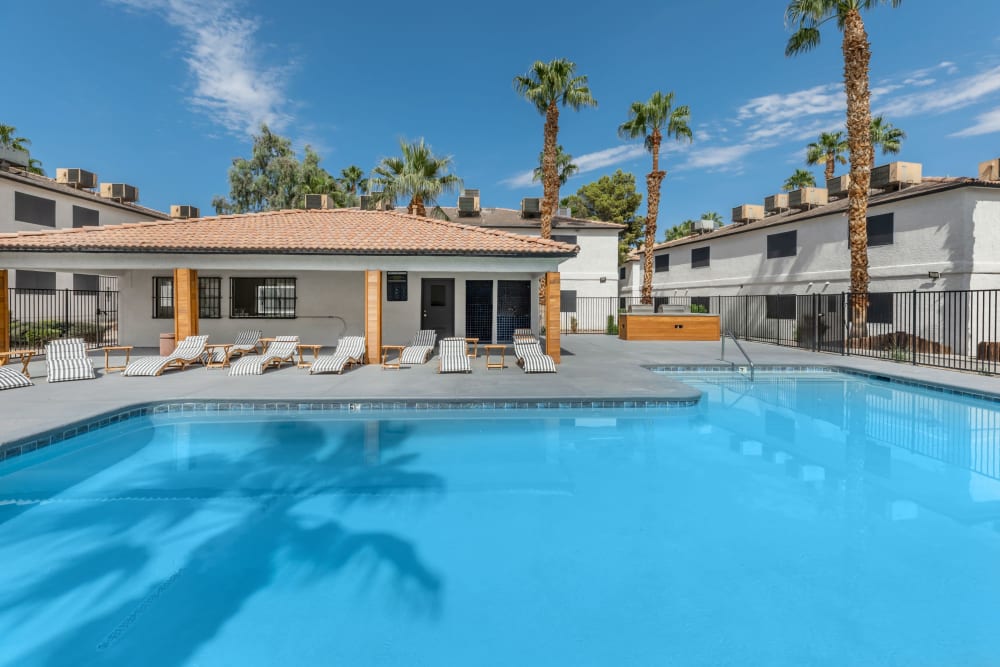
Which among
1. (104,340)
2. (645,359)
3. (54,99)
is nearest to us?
(645,359)

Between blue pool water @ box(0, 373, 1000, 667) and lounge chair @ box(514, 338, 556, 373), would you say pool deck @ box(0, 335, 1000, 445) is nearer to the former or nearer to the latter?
lounge chair @ box(514, 338, 556, 373)

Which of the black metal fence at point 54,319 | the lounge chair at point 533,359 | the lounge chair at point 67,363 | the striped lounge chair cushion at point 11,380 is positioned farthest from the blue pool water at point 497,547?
the black metal fence at point 54,319

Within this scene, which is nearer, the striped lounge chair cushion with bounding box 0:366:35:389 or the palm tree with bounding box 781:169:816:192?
the striped lounge chair cushion with bounding box 0:366:35:389

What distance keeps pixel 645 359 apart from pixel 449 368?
6.65 metres

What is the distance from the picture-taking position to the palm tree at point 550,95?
22250 millimetres

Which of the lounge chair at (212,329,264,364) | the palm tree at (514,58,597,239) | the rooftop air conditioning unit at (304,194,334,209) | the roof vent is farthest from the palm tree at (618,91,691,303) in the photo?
the roof vent

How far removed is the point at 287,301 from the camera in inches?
698

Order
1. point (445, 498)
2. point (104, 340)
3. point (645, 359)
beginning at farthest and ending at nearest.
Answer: point (104, 340) → point (645, 359) → point (445, 498)

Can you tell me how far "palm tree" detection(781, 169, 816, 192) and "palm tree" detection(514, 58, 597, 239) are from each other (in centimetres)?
2362

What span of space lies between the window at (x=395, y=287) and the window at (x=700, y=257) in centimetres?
2048

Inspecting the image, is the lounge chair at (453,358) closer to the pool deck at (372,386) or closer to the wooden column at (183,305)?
the pool deck at (372,386)

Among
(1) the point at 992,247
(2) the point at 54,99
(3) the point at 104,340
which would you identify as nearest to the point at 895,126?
(1) the point at 992,247

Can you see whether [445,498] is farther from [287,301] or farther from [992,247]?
[992,247]

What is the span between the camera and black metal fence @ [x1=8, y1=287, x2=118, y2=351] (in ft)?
60.1
